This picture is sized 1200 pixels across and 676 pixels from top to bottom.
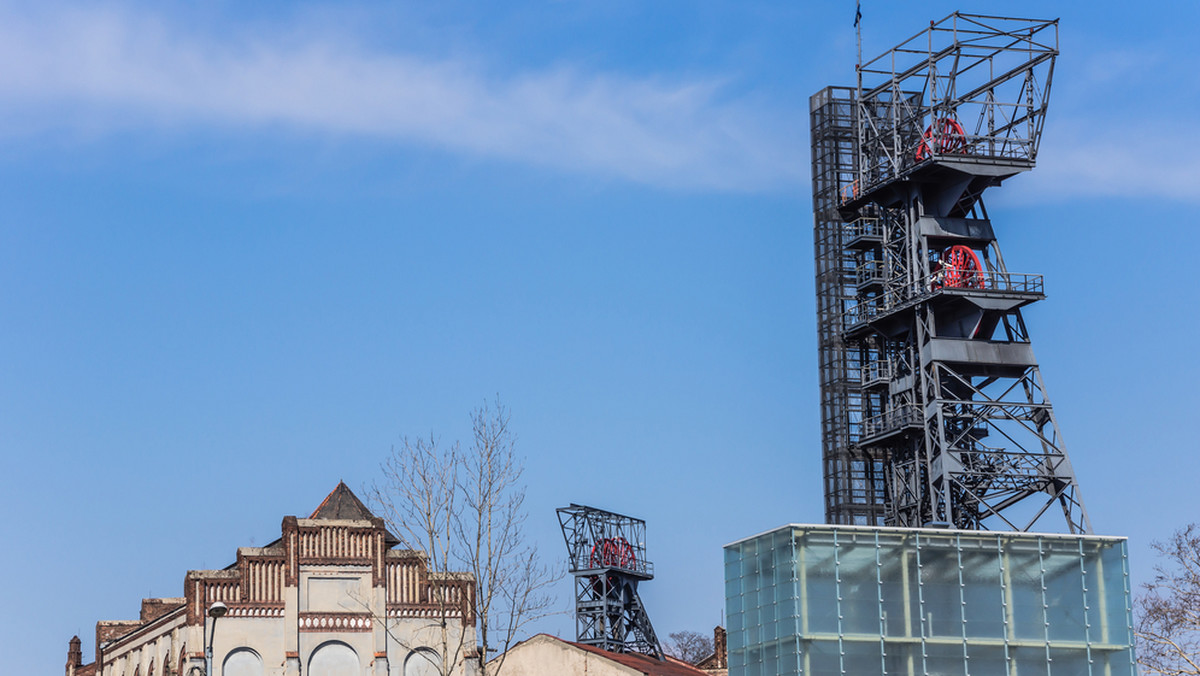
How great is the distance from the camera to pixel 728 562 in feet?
174

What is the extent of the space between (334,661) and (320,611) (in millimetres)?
2110

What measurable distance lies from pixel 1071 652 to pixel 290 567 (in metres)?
32.9

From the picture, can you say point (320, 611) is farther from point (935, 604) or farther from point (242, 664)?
point (935, 604)

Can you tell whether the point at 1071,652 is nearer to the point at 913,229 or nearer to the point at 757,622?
the point at 757,622

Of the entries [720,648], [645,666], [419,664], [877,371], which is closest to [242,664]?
[419,664]

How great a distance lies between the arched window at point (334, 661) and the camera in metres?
69.2

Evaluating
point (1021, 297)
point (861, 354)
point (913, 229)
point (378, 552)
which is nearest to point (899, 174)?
point (913, 229)

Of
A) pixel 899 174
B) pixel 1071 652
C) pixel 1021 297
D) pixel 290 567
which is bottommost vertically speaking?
pixel 1071 652

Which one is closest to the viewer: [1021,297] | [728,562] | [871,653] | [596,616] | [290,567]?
[871,653]

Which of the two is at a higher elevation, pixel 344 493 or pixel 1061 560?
pixel 344 493

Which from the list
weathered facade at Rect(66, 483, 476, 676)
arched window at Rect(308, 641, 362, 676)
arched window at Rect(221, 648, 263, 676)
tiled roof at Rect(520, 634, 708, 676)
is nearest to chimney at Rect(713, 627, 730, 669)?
tiled roof at Rect(520, 634, 708, 676)

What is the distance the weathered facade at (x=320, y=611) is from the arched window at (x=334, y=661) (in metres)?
0.04

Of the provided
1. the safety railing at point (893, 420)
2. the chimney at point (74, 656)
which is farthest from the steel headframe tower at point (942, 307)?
the chimney at point (74, 656)

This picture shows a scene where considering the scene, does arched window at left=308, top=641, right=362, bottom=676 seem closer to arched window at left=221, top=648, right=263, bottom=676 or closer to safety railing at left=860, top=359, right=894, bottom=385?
arched window at left=221, top=648, right=263, bottom=676
